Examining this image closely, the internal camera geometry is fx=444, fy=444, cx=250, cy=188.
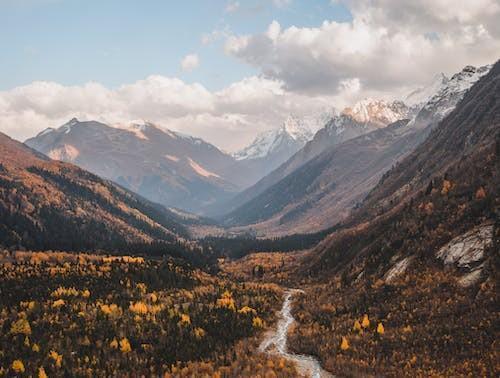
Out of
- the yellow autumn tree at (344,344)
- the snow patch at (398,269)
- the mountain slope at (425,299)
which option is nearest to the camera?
the mountain slope at (425,299)

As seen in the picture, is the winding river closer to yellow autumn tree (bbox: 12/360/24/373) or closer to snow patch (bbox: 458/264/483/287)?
snow patch (bbox: 458/264/483/287)

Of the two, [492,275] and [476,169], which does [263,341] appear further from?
[476,169]

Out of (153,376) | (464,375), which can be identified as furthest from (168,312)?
(464,375)

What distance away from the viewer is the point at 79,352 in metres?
60.8

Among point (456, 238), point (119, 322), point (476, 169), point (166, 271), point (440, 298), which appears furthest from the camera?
point (166, 271)

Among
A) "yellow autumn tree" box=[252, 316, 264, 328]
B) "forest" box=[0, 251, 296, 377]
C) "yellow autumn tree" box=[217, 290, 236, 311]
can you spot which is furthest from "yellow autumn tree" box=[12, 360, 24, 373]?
"yellow autumn tree" box=[217, 290, 236, 311]

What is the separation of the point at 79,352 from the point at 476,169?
339 feet

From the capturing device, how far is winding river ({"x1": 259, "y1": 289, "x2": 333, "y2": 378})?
53.7 m

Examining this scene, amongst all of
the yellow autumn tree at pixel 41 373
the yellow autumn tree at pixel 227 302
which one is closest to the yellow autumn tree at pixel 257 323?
the yellow autumn tree at pixel 227 302

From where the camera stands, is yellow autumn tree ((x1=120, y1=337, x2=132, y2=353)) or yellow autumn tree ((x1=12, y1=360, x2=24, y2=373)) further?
yellow autumn tree ((x1=120, y1=337, x2=132, y2=353))

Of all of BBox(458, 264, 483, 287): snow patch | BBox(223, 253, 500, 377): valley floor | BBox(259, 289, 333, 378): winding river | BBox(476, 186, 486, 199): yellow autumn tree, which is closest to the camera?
BBox(223, 253, 500, 377): valley floor

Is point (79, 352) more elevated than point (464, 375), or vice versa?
point (464, 375)

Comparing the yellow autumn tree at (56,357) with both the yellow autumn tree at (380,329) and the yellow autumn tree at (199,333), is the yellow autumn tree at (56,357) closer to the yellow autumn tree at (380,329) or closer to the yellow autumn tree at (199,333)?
the yellow autumn tree at (199,333)

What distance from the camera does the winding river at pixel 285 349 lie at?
5369cm
